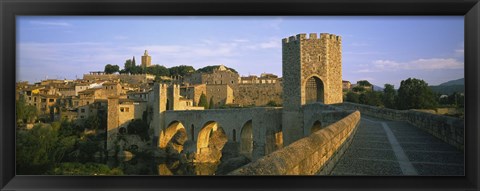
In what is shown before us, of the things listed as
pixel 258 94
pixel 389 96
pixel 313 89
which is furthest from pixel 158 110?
pixel 313 89

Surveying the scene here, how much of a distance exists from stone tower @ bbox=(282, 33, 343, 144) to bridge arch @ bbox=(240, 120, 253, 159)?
21.0 ft

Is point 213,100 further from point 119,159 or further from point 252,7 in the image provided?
point 252,7

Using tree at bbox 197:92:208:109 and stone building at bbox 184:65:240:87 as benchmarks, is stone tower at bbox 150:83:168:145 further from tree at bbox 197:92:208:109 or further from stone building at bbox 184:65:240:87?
stone building at bbox 184:65:240:87

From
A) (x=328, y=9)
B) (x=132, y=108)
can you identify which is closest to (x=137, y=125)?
(x=132, y=108)

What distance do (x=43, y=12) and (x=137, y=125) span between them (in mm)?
24328

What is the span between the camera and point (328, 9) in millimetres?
2875

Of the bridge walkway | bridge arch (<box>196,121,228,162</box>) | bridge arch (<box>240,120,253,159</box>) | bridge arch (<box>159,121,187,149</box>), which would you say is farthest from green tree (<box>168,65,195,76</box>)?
the bridge walkway

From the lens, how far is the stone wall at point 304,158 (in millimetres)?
2449

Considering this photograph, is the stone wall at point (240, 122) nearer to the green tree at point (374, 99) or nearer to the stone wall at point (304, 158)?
the green tree at point (374, 99)

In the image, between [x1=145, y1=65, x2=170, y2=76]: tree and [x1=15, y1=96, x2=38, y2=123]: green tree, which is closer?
[x1=15, y1=96, x2=38, y2=123]: green tree

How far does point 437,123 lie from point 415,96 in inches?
414

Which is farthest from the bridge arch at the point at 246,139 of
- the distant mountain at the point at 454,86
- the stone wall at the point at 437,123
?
the distant mountain at the point at 454,86

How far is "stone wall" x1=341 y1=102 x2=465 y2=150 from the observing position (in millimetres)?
4340

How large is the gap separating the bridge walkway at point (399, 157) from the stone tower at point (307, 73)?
711 cm
